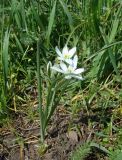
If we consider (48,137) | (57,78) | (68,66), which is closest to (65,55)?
(68,66)

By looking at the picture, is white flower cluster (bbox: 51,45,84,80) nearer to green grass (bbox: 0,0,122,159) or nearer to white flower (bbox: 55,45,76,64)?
white flower (bbox: 55,45,76,64)

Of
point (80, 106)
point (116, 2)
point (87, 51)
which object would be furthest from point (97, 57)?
point (116, 2)

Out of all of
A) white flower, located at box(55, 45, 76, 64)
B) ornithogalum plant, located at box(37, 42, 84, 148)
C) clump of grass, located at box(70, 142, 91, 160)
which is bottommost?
clump of grass, located at box(70, 142, 91, 160)

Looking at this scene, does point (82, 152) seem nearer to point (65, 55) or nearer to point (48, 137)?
point (48, 137)

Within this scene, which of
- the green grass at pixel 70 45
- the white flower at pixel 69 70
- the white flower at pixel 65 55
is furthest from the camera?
the green grass at pixel 70 45

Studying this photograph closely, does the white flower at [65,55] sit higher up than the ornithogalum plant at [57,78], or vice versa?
the white flower at [65,55]

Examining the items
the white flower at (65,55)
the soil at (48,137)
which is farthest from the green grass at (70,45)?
the white flower at (65,55)

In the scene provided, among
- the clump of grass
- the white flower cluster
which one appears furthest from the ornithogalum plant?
the clump of grass

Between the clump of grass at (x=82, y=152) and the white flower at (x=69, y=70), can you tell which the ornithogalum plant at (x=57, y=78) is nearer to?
the white flower at (x=69, y=70)

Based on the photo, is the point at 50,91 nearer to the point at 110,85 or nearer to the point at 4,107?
the point at 4,107

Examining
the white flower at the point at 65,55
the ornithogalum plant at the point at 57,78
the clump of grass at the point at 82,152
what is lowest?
the clump of grass at the point at 82,152
